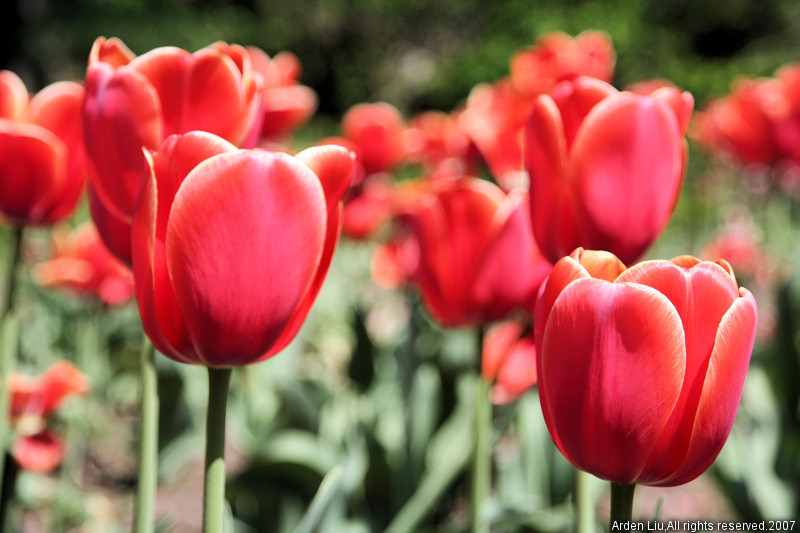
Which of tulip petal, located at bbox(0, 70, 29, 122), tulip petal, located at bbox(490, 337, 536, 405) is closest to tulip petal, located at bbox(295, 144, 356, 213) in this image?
tulip petal, located at bbox(0, 70, 29, 122)

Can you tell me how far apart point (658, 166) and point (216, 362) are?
0.41 meters

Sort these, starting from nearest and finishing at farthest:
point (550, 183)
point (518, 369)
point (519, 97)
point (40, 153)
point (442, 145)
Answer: point (550, 183)
point (40, 153)
point (518, 369)
point (519, 97)
point (442, 145)

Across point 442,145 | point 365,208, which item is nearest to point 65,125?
point 442,145

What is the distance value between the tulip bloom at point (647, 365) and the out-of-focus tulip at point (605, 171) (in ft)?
0.74

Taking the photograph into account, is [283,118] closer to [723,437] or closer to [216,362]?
[216,362]

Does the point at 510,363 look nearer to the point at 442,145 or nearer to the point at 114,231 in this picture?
the point at 114,231

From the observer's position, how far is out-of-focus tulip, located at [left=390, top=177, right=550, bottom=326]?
899mm

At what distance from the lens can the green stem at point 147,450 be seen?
62 centimetres

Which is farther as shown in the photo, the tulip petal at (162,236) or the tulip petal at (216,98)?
the tulip petal at (216,98)

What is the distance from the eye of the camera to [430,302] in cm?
96

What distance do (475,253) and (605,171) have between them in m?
0.27

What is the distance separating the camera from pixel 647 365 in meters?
0.44

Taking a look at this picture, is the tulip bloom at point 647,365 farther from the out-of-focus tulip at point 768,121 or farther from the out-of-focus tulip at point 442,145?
the out-of-focus tulip at point 768,121

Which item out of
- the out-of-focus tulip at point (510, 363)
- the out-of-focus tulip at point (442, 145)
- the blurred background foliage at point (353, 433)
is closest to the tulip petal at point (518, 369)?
the out-of-focus tulip at point (510, 363)
